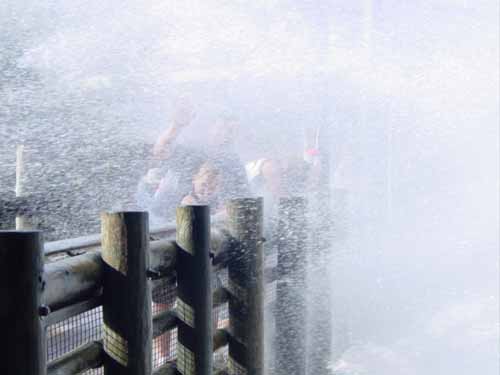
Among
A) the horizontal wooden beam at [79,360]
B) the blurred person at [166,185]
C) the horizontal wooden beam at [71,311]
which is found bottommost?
the horizontal wooden beam at [79,360]

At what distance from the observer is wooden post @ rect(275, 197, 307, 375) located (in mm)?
4039

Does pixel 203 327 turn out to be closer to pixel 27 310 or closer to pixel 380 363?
pixel 27 310

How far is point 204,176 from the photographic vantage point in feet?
14.9

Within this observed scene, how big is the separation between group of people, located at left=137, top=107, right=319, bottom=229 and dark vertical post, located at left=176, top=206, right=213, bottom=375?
1.23 metres

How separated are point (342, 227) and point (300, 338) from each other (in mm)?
1455

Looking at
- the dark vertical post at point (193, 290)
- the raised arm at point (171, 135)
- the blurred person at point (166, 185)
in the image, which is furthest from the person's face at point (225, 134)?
the dark vertical post at point (193, 290)

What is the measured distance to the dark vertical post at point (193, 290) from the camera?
115 inches

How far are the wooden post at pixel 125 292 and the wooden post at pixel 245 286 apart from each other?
94 cm

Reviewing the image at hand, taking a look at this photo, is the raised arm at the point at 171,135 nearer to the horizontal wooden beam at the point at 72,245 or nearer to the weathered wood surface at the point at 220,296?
the weathered wood surface at the point at 220,296

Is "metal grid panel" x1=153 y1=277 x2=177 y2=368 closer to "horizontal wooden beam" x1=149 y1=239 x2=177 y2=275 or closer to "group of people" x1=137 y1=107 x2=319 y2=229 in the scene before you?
"horizontal wooden beam" x1=149 y1=239 x2=177 y2=275

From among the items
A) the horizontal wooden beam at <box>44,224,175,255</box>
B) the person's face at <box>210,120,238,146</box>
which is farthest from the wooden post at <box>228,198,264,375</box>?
the person's face at <box>210,120,238,146</box>

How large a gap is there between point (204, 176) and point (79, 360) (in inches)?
91.6

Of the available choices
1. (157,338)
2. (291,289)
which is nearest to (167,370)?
(157,338)

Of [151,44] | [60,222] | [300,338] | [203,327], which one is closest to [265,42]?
[151,44]
